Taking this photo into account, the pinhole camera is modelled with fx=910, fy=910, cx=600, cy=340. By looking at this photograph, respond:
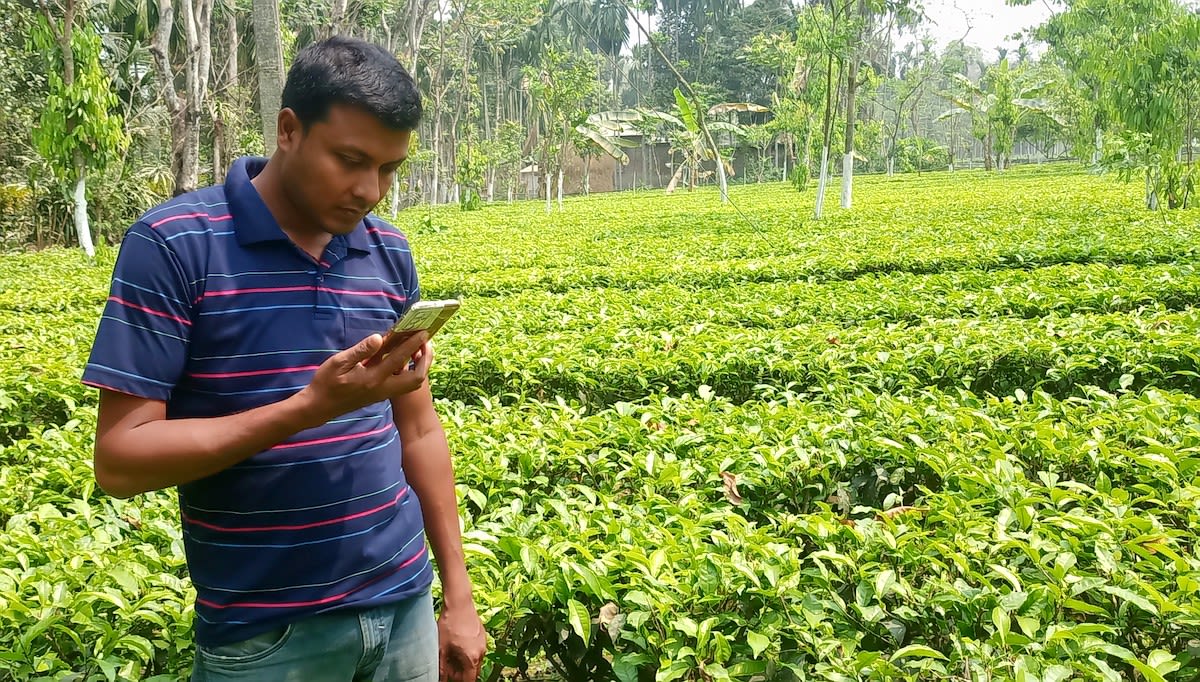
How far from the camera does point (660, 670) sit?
189 centimetres

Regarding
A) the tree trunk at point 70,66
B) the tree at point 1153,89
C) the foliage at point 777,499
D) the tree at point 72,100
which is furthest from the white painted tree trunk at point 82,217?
the tree at point 1153,89

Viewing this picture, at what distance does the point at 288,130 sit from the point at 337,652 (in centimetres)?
83

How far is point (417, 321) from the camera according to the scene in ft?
4.22

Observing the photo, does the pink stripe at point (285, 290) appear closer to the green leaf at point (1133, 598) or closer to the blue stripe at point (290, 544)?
the blue stripe at point (290, 544)

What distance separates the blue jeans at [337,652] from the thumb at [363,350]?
1.44 ft

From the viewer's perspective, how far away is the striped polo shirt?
1.33 metres

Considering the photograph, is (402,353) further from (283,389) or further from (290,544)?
(290,544)

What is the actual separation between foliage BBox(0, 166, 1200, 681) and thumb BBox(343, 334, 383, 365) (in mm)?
988

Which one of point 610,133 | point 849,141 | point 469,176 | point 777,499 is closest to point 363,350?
point 777,499

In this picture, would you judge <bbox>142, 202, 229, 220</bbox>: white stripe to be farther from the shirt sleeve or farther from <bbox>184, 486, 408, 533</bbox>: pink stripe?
<bbox>184, 486, 408, 533</bbox>: pink stripe

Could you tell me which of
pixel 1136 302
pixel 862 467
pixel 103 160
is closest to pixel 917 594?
pixel 862 467

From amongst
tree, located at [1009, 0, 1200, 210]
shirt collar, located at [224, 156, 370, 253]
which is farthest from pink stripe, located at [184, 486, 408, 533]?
tree, located at [1009, 0, 1200, 210]

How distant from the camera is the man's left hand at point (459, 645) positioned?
1.67 meters

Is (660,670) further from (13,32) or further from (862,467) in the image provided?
(13,32)
